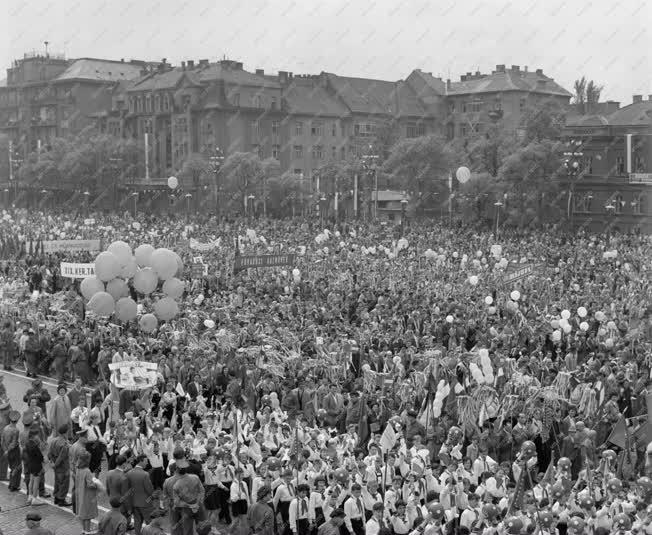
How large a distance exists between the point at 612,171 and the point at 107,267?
148ft

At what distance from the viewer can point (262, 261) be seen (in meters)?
28.8

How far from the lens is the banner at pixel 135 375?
16.3 metres

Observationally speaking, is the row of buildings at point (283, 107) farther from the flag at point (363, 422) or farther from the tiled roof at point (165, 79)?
the flag at point (363, 422)

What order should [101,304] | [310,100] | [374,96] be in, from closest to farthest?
[101,304]
[310,100]
[374,96]

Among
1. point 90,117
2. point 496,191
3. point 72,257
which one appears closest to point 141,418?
point 72,257

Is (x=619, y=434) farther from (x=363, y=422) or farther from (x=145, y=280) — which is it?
(x=145, y=280)

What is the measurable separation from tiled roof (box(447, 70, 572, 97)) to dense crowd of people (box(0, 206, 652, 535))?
58525 millimetres

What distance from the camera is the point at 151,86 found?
8819cm

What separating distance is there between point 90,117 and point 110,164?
58.0 ft

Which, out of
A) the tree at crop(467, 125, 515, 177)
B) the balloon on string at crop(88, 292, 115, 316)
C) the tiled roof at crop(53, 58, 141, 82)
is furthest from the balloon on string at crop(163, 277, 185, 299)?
the tiled roof at crop(53, 58, 141, 82)

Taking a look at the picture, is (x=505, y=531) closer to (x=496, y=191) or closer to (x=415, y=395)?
(x=415, y=395)

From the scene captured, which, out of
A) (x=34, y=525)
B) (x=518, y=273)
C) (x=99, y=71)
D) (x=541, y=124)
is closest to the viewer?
(x=34, y=525)

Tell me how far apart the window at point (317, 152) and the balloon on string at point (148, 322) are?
66295 mm

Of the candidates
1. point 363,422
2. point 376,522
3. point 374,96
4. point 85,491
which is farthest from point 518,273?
point 374,96
